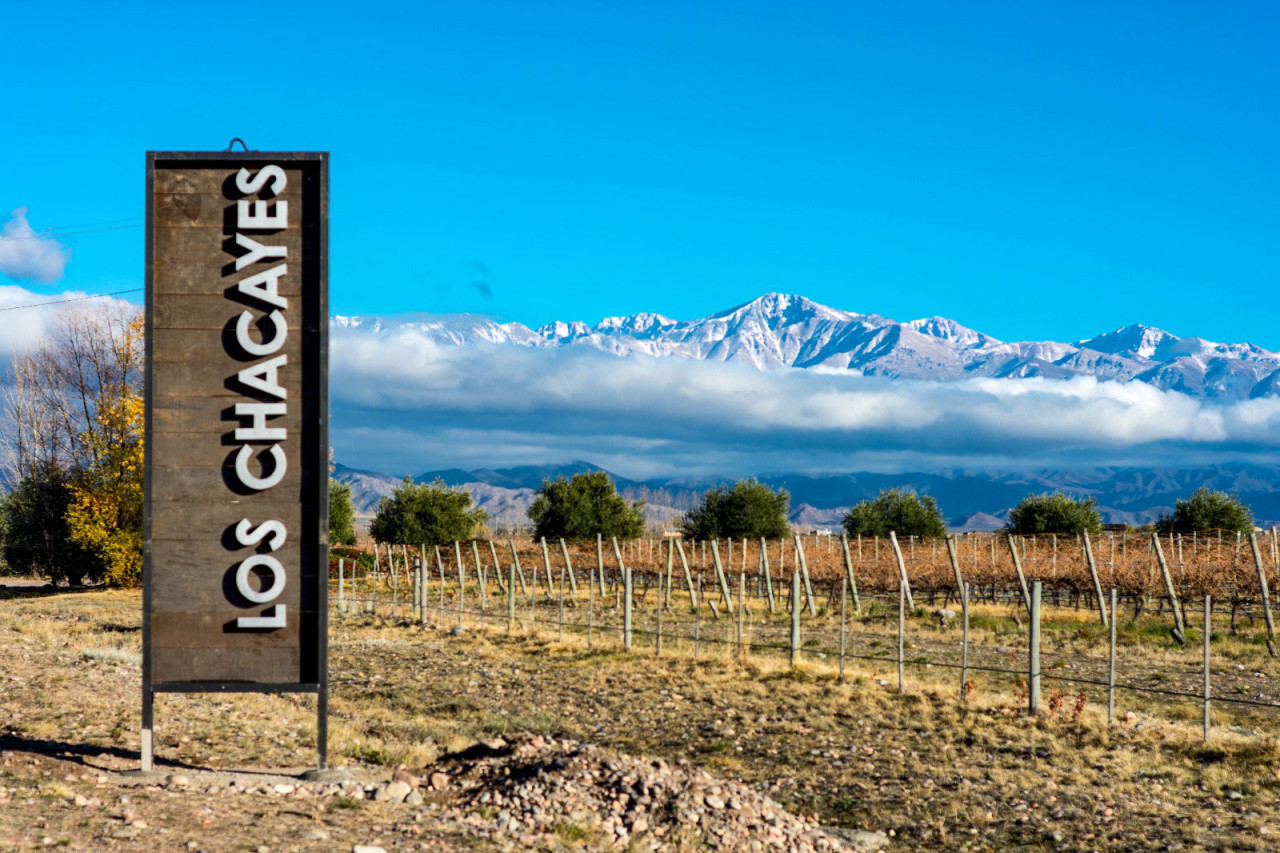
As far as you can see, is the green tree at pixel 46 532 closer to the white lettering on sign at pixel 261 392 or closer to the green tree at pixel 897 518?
the green tree at pixel 897 518

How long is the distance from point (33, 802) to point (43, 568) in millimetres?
50763

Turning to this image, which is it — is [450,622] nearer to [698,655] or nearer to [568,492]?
[698,655]

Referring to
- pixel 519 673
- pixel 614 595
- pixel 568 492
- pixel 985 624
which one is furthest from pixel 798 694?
pixel 568 492

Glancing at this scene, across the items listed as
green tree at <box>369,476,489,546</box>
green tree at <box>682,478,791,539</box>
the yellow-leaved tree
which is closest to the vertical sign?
the yellow-leaved tree

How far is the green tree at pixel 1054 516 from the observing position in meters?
68.3

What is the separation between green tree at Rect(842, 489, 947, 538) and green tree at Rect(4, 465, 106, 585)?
4346 centimetres

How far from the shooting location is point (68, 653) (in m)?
20.3

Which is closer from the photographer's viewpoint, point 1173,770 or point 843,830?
point 843,830

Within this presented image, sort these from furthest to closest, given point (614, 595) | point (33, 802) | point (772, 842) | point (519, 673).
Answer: point (614, 595), point (519, 673), point (772, 842), point (33, 802)

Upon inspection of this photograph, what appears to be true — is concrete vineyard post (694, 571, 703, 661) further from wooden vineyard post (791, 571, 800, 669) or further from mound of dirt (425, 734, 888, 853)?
mound of dirt (425, 734, 888, 853)

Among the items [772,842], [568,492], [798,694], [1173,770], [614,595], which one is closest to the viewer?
[772,842]

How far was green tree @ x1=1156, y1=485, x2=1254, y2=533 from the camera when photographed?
64438 mm

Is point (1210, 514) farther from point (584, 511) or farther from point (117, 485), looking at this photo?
point (117, 485)

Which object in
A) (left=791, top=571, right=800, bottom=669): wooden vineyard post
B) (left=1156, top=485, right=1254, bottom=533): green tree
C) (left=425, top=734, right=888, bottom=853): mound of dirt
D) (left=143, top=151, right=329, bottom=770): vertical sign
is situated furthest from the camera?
(left=1156, top=485, right=1254, bottom=533): green tree
